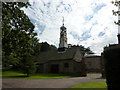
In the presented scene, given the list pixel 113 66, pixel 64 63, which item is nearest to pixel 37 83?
pixel 113 66

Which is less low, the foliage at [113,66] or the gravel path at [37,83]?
the foliage at [113,66]

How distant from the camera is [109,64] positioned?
31.8 feet

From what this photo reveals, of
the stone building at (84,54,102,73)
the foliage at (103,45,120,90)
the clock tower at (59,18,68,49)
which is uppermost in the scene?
the clock tower at (59,18,68,49)

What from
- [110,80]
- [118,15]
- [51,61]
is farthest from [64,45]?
[110,80]

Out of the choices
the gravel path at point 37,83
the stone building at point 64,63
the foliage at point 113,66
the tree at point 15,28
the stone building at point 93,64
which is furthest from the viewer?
the stone building at point 93,64

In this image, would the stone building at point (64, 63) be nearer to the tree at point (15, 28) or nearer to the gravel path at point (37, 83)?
the gravel path at point (37, 83)

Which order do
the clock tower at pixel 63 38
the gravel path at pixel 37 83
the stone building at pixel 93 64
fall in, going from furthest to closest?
the stone building at pixel 93 64
the clock tower at pixel 63 38
the gravel path at pixel 37 83

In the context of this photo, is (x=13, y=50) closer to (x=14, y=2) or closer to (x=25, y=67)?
(x=14, y=2)

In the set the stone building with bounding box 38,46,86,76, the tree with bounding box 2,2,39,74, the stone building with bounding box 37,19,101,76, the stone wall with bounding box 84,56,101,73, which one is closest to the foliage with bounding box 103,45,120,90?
the tree with bounding box 2,2,39,74

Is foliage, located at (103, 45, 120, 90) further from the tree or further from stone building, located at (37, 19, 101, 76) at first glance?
stone building, located at (37, 19, 101, 76)

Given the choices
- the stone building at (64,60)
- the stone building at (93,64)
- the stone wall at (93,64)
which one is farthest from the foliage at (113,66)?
the stone wall at (93,64)

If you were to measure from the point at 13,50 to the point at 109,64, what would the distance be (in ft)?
25.0

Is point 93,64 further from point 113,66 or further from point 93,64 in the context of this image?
point 113,66

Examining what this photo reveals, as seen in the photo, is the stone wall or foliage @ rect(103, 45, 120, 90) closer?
foliage @ rect(103, 45, 120, 90)
